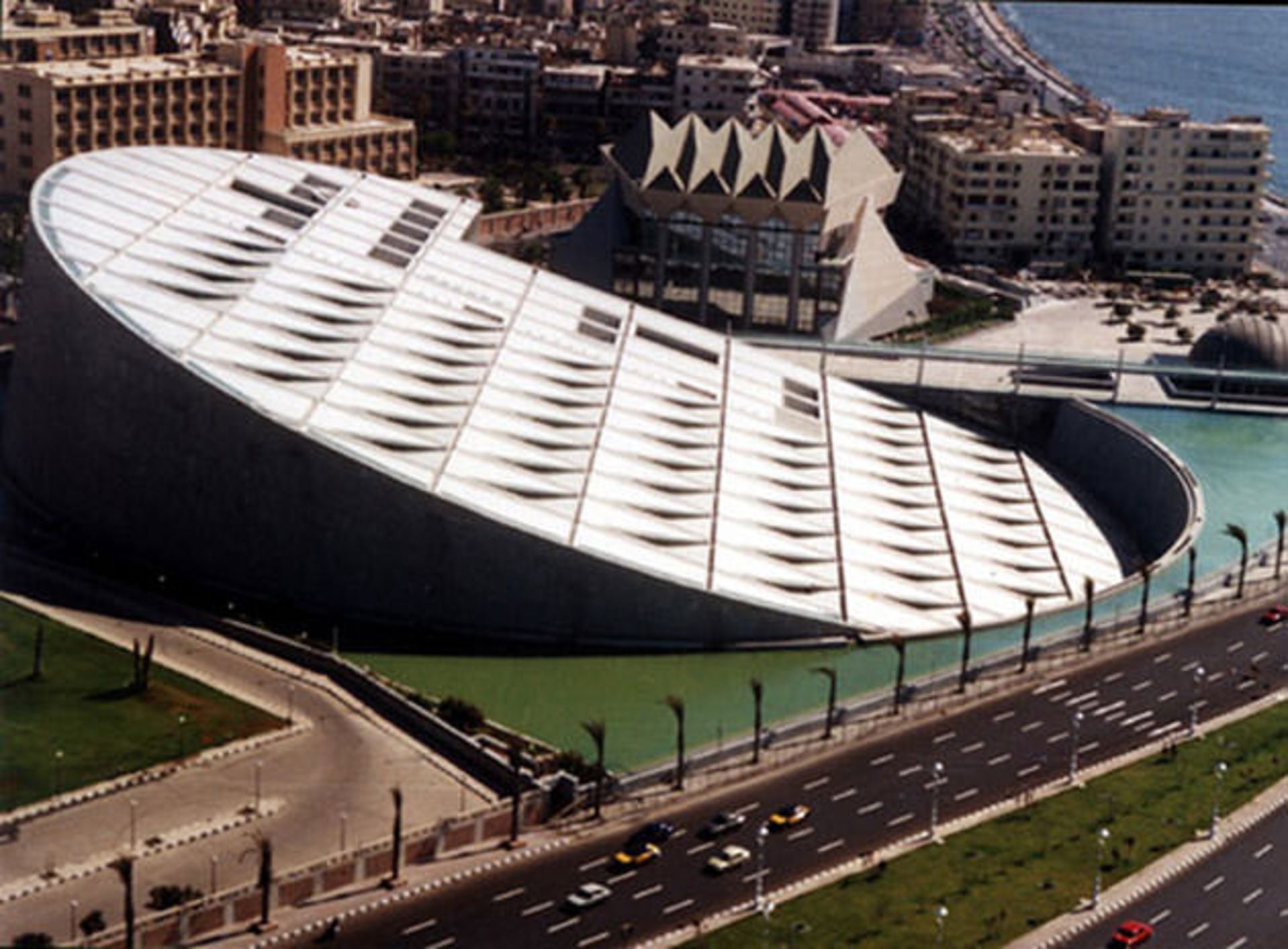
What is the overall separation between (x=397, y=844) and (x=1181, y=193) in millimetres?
66210

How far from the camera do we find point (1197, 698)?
42562 millimetres

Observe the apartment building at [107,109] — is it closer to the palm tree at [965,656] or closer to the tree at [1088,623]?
the palm tree at [965,656]

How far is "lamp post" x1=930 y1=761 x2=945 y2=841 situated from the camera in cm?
3600

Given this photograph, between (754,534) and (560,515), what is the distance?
5.24 meters

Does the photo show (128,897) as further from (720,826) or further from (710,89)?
(710,89)

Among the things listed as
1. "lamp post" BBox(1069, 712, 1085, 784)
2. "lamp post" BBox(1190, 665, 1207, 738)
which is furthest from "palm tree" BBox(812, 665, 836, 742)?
"lamp post" BBox(1190, 665, 1207, 738)

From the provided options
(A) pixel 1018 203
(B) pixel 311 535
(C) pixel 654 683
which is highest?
(A) pixel 1018 203

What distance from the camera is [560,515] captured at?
147 feet

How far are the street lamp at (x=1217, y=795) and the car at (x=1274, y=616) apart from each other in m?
8.32

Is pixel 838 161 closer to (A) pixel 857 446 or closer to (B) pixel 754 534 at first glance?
(A) pixel 857 446

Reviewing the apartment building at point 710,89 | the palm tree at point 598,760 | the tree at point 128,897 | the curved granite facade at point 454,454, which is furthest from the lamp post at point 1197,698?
the apartment building at point 710,89

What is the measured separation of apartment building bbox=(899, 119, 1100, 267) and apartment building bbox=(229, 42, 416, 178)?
81.7ft

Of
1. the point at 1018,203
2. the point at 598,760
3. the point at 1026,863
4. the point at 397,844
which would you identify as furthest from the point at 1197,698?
the point at 1018,203

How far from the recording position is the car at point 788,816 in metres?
36.0
